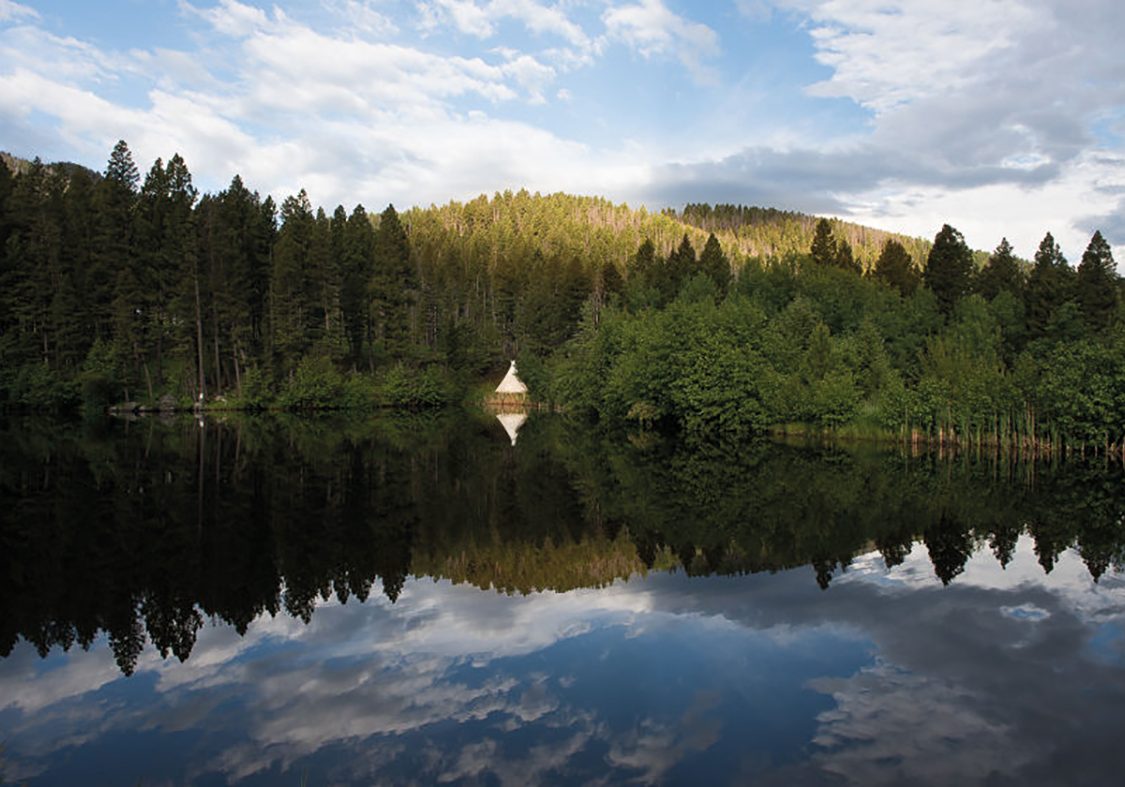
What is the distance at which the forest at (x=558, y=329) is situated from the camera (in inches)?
1337

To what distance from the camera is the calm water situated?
6930mm

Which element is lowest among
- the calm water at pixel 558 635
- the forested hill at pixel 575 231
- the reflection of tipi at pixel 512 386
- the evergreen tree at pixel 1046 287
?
the calm water at pixel 558 635

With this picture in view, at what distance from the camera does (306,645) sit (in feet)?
31.6

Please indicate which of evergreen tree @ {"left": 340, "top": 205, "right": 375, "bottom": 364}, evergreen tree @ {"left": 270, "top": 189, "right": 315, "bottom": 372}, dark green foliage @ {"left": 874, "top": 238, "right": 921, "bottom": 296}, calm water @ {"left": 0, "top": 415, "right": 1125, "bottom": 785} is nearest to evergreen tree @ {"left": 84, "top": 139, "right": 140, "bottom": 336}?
evergreen tree @ {"left": 270, "top": 189, "right": 315, "bottom": 372}

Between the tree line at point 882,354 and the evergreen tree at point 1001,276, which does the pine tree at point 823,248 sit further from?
the evergreen tree at point 1001,276

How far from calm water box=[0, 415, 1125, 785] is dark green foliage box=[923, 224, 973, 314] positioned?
4117 centimetres

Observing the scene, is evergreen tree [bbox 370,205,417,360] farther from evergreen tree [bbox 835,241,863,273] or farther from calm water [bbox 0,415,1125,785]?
calm water [bbox 0,415,1125,785]

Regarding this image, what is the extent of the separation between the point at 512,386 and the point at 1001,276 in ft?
133

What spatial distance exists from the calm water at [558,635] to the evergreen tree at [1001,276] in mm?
40941

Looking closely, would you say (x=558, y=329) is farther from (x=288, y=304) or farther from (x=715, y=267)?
(x=288, y=304)

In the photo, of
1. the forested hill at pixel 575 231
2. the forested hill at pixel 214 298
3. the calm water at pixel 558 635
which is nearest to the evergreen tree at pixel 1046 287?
the forested hill at pixel 214 298

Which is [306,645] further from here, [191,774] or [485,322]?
[485,322]

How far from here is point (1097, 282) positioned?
50250 millimetres

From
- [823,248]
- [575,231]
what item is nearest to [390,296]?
[823,248]
